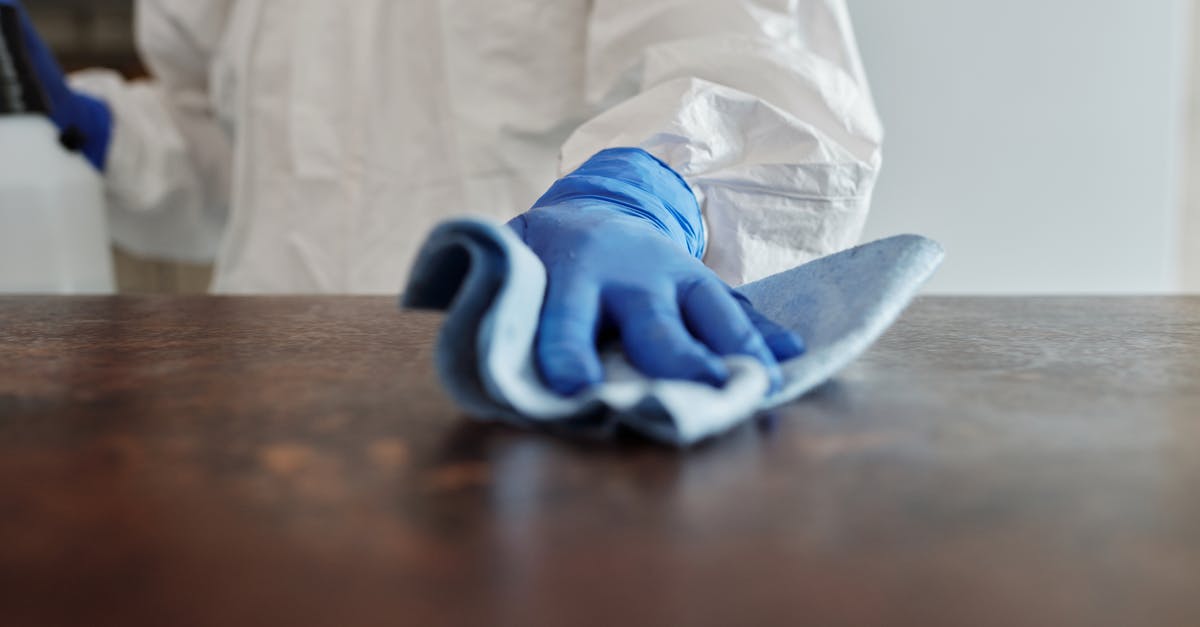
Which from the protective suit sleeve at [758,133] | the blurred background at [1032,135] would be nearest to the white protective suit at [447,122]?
the protective suit sleeve at [758,133]

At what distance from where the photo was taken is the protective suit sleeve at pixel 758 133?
38.8 inches

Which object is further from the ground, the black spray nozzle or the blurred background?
the black spray nozzle

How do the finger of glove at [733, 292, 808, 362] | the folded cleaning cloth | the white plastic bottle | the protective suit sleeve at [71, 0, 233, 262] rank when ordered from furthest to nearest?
the protective suit sleeve at [71, 0, 233, 262], the white plastic bottle, the finger of glove at [733, 292, 808, 362], the folded cleaning cloth

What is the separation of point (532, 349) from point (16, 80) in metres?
1.76

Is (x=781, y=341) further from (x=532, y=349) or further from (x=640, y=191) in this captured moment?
(x=640, y=191)

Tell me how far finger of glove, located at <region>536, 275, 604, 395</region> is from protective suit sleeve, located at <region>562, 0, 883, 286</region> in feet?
1.59

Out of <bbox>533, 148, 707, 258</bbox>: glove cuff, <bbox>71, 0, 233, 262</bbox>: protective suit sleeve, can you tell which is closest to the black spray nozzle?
<bbox>71, 0, 233, 262</bbox>: protective suit sleeve

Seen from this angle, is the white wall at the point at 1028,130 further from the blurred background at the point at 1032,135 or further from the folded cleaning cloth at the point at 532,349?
the folded cleaning cloth at the point at 532,349

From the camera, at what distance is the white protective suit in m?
1.00

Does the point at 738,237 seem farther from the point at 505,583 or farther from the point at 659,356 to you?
the point at 505,583

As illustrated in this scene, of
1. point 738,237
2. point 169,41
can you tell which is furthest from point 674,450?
point 169,41

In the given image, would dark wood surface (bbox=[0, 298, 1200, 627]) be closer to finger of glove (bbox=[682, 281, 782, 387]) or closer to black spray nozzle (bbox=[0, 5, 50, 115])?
finger of glove (bbox=[682, 281, 782, 387])

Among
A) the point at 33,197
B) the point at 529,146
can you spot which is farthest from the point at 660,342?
the point at 33,197

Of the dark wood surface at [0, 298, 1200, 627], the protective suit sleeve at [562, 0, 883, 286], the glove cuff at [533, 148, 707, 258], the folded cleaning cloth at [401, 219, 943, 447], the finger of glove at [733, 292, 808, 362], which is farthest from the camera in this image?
the protective suit sleeve at [562, 0, 883, 286]
